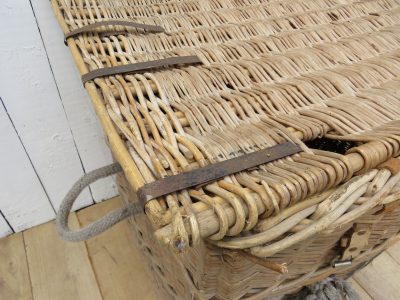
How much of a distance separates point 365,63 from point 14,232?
92cm

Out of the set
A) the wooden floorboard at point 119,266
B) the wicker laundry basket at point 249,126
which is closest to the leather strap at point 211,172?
the wicker laundry basket at point 249,126

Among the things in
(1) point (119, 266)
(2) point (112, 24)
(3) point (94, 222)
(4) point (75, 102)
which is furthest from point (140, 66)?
(1) point (119, 266)

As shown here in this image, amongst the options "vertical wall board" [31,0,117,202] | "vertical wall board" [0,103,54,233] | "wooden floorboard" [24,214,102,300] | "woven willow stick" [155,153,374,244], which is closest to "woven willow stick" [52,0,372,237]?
"woven willow stick" [155,153,374,244]

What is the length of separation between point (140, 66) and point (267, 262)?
0.28 m

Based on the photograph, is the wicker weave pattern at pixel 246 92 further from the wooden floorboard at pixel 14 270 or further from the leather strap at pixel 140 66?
the wooden floorboard at pixel 14 270

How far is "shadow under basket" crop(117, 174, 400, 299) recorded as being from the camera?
324 mm

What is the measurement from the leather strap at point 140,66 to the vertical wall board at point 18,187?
434 mm

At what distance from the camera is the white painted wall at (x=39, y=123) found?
0.67 meters

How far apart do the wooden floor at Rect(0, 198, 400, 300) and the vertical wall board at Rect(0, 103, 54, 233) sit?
0.15 ft

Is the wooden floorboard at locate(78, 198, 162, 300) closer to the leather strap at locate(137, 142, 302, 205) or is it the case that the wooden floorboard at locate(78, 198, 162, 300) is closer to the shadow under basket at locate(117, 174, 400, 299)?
the shadow under basket at locate(117, 174, 400, 299)

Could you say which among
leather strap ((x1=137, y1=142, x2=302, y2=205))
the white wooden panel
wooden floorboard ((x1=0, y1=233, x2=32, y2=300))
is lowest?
wooden floorboard ((x1=0, y1=233, x2=32, y2=300))

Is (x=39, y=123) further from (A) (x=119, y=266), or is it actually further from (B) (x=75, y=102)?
(A) (x=119, y=266)

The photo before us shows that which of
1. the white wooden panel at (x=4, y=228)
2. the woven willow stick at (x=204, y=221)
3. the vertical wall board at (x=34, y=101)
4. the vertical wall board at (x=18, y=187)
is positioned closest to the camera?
the woven willow stick at (x=204, y=221)

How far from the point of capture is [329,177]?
28 centimetres
